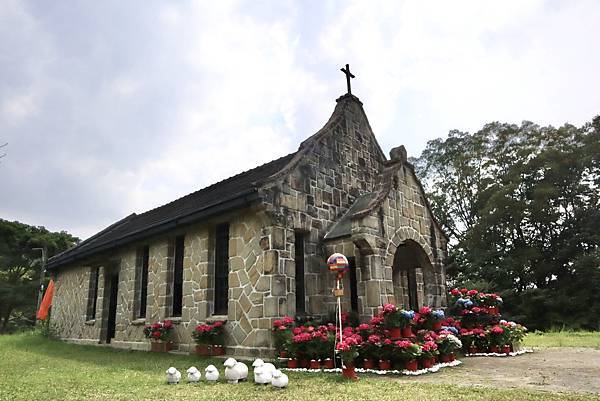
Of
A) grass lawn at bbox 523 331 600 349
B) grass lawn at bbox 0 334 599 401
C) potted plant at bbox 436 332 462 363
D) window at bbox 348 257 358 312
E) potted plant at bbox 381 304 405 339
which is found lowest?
grass lawn at bbox 523 331 600 349

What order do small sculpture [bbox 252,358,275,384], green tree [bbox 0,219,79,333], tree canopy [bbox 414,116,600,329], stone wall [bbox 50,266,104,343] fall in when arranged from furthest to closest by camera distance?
1. green tree [bbox 0,219,79,333]
2. tree canopy [bbox 414,116,600,329]
3. stone wall [bbox 50,266,104,343]
4. small sculpture [bbox 252,358,275,384]

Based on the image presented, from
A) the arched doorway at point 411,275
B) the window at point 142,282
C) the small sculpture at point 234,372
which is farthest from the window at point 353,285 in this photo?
the window at point 142,282

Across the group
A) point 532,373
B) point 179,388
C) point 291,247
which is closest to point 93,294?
point 291,247

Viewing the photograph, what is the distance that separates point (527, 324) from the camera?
2400cm

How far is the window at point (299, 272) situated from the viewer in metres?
10.1

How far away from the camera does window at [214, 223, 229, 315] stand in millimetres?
10773

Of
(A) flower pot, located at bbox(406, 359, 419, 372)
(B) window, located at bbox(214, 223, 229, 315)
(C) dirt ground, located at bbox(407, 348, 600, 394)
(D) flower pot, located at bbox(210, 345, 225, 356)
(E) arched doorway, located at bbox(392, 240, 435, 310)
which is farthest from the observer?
(E) arched doorway, located at bbox(392, 240, 435, 310)

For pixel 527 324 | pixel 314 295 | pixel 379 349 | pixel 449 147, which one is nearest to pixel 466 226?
pixel 449 147

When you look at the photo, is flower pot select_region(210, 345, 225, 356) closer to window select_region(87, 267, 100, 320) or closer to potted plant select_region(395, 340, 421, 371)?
potted plant select_region(395, 340, 421, 371)

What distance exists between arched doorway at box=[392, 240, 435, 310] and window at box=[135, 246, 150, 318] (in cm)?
812

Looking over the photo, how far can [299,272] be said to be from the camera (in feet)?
33.7

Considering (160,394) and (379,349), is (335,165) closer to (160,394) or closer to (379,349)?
(379,349)

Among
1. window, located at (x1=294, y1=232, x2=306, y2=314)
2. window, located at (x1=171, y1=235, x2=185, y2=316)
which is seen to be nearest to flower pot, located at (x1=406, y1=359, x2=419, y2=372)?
window, located at (x1=294, y1=232, x2=306, y2=314)

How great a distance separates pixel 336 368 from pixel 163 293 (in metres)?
6.74
